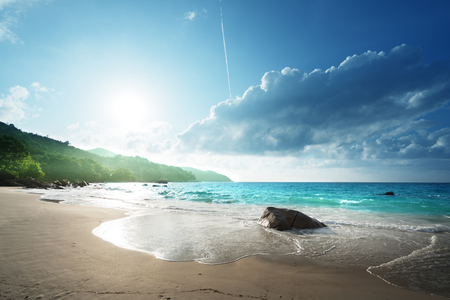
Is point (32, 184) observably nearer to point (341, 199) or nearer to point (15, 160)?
point (15, 160)

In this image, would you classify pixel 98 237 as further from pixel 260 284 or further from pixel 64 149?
pixel 64 149

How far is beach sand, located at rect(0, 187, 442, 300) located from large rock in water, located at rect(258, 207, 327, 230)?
3.80 metres

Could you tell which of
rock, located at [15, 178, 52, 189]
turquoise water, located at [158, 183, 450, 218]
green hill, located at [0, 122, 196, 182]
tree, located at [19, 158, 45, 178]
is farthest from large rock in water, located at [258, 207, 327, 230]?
green hill, located at [0, 122, 196, 182]

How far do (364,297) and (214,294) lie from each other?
2659 millimetres

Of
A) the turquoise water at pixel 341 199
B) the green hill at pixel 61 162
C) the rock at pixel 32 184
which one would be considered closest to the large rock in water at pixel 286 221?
the turquoise water at pixel 341 199

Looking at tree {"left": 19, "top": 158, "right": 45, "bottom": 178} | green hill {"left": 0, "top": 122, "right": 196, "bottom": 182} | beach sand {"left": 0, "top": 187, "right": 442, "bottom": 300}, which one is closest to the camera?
beach sand {"left": 0, "top": 187, "right": 442, "bottom": 300}

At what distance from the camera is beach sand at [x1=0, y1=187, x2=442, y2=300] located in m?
2.98

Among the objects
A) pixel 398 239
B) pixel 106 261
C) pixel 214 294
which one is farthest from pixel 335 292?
pixel 398 239

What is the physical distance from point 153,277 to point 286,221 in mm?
7163

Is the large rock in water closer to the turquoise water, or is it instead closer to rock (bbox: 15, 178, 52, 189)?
the turquoise water

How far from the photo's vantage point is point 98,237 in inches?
251

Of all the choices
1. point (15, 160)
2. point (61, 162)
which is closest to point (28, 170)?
point (15, 160)

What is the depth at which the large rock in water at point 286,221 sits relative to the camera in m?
9.05

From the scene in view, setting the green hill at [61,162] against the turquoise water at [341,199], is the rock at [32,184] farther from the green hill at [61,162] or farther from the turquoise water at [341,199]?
the green hill at [61,162]
